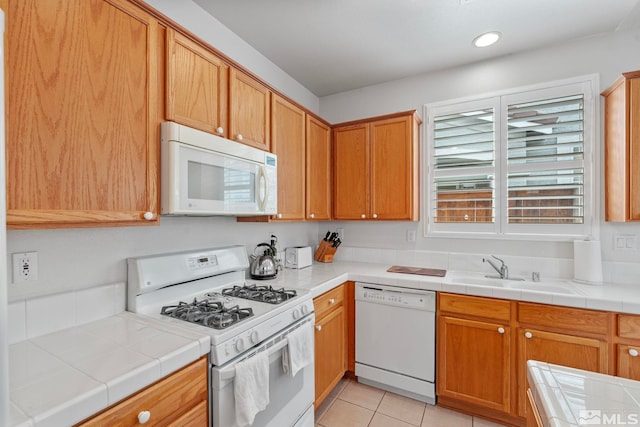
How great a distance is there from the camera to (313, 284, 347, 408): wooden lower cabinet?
78.3 inches

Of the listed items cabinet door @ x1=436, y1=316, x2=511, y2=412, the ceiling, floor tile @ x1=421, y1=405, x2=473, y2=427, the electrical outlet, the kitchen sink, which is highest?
the ceiling

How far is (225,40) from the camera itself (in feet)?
6.95

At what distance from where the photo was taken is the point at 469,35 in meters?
2.16

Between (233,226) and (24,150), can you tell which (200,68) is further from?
(233,226)

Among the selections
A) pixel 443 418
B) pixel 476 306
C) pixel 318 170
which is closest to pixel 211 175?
pixel 318 170

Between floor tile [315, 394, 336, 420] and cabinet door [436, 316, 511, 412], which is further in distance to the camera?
floor tile [315, 394, 336, 420]

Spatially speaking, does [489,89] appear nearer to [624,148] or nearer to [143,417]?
[624,148]

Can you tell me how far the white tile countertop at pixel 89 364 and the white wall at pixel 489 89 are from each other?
2.12 meters

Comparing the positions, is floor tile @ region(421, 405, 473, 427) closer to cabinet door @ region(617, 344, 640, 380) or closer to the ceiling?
cabinet door @ region(617, 344, 640, 380)

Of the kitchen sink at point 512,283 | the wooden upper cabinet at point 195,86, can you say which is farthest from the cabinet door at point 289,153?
the kitchen sink at point 512,283

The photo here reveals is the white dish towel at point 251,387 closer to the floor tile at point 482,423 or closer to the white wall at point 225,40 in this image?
the floor tile at point 482,423

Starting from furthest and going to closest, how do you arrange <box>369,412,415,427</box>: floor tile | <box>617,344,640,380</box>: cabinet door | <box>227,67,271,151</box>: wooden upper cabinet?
<box>369,412,415,427</box>: floor tile → <box>227,67,271,151</box>: wooden upper cabinet → <box>617,344,640,380</box>: cabinet door

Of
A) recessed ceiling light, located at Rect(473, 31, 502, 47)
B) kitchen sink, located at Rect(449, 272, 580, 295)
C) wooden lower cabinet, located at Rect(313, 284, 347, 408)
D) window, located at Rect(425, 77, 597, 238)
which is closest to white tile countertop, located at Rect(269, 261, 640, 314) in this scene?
kitchen sink, located at Rect(449, 272, 580, 295)

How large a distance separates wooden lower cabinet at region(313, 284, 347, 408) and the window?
45.7 inches
